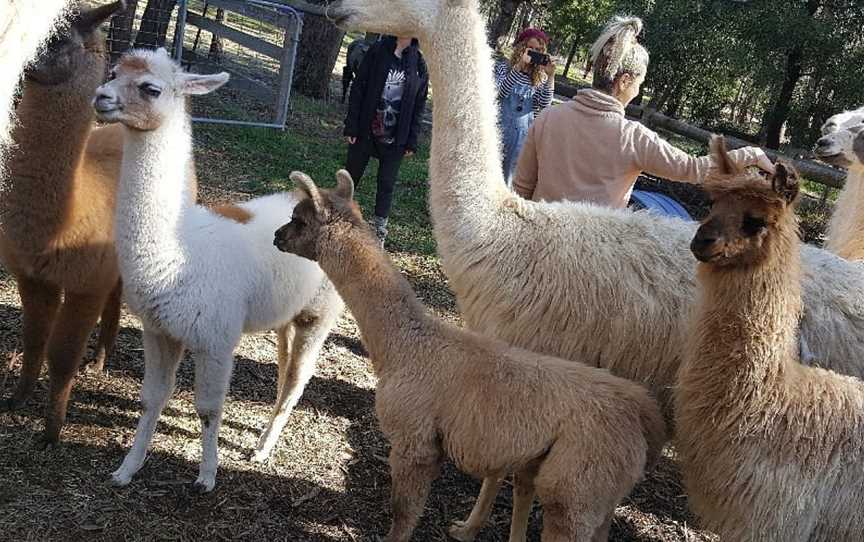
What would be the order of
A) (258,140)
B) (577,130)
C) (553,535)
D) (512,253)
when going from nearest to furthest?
(553,535) < (512,253) < (577,130) < (258,140)

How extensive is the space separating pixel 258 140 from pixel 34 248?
6.19 metres

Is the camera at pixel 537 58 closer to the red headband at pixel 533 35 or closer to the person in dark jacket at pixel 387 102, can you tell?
the red headband at pixel 533 35

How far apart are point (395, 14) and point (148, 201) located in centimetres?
126

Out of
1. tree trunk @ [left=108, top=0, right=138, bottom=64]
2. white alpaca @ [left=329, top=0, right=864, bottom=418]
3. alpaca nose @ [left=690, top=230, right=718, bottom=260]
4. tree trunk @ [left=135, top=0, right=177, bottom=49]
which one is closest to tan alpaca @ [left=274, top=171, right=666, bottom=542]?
white alpaca @ [left=329, top=0, right=864, bottom=418]

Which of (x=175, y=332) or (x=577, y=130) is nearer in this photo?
(x=175, y=332)

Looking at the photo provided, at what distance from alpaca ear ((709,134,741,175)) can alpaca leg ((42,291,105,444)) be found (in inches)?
103

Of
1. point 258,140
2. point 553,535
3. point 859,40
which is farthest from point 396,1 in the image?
point 859,40

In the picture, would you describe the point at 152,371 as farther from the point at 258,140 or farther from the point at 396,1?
the point at 258,140

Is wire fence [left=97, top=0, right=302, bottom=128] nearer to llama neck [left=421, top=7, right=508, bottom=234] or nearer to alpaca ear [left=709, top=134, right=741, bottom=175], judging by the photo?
llama neck [left=421, top=7, right=508, bottom=234]

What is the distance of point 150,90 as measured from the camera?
3166 mm

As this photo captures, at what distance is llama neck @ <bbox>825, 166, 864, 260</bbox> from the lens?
13.8 ft

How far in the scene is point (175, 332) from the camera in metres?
3.25

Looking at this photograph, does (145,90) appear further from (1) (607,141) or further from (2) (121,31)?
(2) (121,31)

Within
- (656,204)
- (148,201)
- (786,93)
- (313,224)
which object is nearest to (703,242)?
(313,224)
